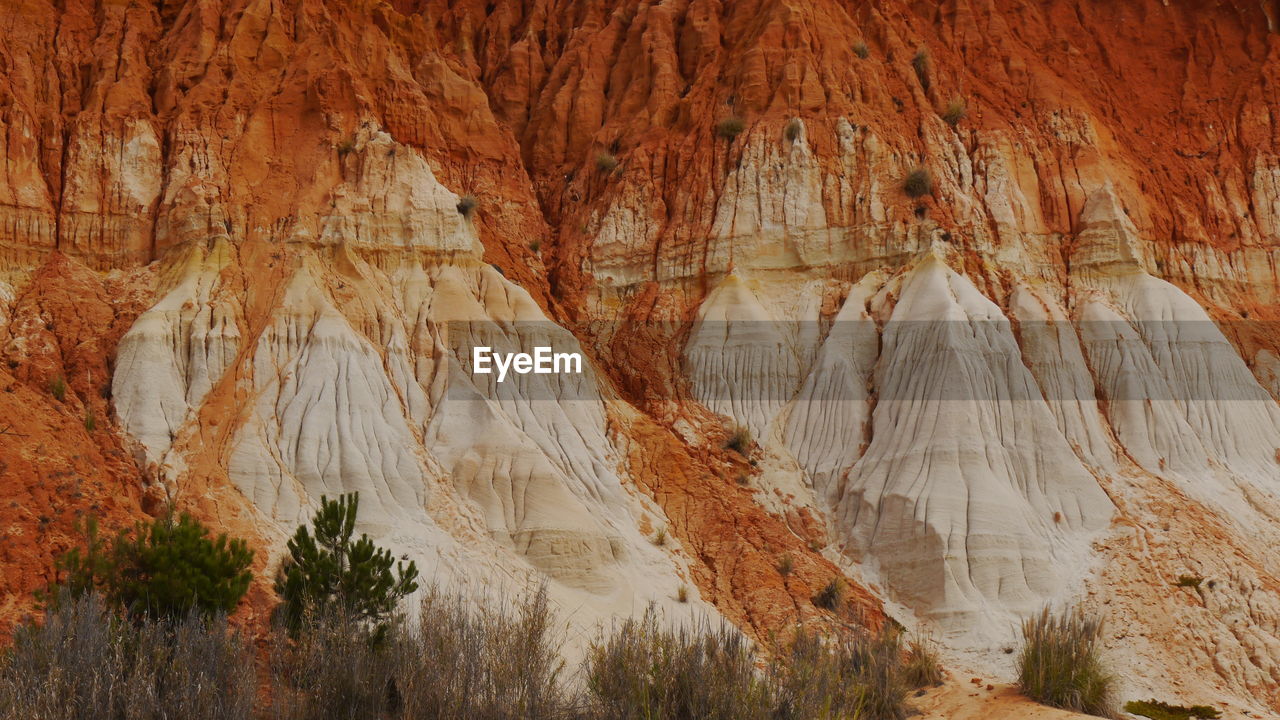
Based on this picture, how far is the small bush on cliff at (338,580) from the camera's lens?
18.4 metres

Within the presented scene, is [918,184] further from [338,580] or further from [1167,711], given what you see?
[338,580]

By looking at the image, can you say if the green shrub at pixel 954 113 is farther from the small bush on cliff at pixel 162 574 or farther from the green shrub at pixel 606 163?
the small bush on cliff at pixel 162 574

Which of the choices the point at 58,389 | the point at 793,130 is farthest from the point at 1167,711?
the point at 58,389

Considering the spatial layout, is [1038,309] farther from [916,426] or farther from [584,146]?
[584,146]

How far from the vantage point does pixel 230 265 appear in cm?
2983

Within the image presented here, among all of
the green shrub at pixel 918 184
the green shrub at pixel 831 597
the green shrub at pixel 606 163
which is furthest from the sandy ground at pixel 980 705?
the green shrub at pixel 606 163

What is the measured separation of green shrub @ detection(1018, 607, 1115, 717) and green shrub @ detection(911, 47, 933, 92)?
24.2 metres

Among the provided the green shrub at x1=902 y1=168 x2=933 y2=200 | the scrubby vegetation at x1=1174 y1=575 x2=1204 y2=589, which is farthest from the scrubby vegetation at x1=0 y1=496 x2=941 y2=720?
the green shrub at x1=902 y1=168 x2=933 y2=200

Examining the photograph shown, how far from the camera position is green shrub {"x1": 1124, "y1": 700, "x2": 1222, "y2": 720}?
71.0 feet

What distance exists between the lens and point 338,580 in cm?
1878

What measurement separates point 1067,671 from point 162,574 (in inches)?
644

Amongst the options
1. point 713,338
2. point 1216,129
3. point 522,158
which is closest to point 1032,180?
point 1216,129

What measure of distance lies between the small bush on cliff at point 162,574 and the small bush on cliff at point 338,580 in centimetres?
87

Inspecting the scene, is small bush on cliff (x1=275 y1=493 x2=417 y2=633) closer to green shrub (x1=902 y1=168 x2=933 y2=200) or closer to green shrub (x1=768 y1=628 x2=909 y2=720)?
green shrub (x1=768 y1=628 x2=909 y2=720)
